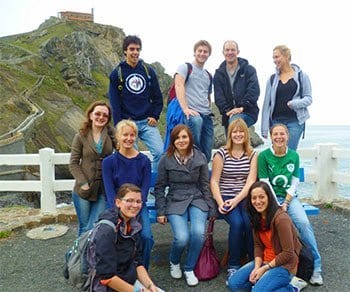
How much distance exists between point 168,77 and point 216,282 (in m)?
66.7

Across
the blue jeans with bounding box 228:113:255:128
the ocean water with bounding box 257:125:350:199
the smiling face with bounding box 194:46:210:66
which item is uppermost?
the smiling face with bounding box 194:46:210:66

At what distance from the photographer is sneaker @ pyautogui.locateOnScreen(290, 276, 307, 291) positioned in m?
3.81

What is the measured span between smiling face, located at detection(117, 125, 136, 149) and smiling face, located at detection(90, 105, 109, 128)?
49 cm

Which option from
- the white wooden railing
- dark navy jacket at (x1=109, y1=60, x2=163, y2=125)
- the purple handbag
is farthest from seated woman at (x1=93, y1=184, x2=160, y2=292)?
the white wooden railing

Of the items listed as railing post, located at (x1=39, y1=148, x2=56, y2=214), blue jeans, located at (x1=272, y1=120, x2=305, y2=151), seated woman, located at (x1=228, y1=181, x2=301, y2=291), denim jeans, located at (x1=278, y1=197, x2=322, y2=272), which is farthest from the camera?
railing post, located at (x1=39, y1=148, x2=56, y2=214)

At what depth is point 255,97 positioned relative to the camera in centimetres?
505

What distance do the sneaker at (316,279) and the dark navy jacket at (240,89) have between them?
2049mm

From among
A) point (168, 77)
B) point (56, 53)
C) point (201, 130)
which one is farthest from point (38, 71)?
point (201, 130)

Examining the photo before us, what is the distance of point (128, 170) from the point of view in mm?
4086

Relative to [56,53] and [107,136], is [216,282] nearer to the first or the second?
[107,136]

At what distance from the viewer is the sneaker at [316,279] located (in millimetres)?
3987

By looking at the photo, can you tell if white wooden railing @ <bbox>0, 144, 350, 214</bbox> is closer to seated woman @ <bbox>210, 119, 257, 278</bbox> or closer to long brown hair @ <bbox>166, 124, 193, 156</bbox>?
long brown hair @ <bbox>166, 124, 193, 156</bbox>

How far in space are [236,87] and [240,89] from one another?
2.3 inches

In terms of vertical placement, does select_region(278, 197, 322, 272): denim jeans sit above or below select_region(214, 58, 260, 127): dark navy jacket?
below
